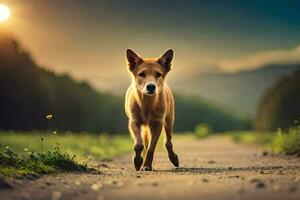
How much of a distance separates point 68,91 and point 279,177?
30.9 meters

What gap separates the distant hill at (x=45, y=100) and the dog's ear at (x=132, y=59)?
15.6m

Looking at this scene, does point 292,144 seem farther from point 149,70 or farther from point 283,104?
point 283,104

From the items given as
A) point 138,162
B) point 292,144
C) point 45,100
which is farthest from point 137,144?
point 45,100

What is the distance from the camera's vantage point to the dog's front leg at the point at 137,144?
496 inches

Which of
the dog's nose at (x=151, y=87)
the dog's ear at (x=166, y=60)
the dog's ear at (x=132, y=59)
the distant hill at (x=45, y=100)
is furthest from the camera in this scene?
the distant hill at (x=45, y=100)

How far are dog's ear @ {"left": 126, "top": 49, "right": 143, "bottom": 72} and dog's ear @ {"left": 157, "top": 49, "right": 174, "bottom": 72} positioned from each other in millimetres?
372

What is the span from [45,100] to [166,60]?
20.7 metres

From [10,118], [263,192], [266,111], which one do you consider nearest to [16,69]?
[10,118]

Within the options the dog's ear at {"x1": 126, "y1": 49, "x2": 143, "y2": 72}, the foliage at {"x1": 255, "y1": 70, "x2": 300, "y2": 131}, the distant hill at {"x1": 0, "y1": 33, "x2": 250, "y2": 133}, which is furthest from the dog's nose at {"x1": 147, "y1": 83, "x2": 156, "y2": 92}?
the foliage at {"x1": 255, "y1": 70, "x2": 300, "y2": 131}

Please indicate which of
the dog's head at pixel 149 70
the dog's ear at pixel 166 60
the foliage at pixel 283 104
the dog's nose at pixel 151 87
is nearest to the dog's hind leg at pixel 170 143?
the dog's head at pixel 149 70

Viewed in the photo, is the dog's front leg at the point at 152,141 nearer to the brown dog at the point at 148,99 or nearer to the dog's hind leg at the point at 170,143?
the brown dog at the point at 148,99

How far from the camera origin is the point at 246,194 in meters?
8.18

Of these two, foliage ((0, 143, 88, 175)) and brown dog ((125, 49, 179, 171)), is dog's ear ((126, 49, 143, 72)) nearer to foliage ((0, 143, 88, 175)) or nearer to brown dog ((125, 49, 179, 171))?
brown dog ((125, 49, 179, 171))

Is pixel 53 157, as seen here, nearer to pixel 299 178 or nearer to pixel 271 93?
pixel 299 178
